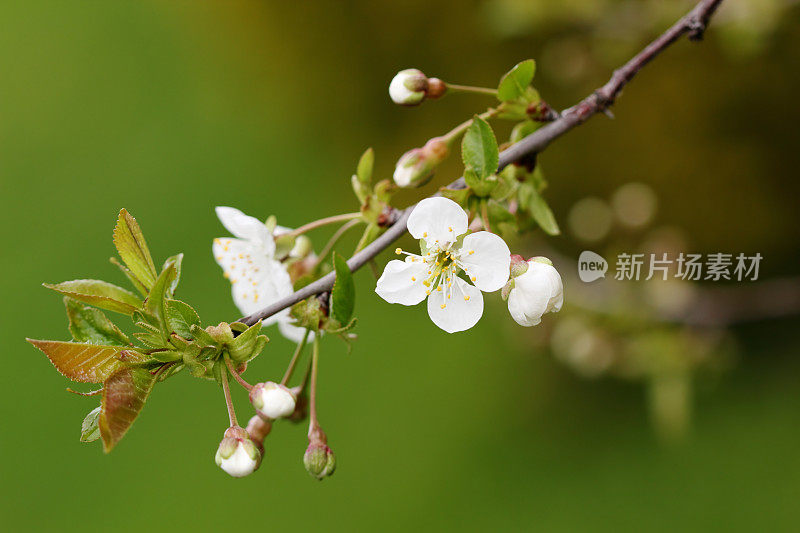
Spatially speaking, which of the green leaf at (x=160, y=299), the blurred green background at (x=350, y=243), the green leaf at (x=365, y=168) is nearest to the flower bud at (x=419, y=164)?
the green leaf at (x=365, y=168)

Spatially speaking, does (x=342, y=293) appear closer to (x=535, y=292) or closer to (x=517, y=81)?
(x=535, y=292)

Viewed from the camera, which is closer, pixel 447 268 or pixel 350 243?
pixel 447 268

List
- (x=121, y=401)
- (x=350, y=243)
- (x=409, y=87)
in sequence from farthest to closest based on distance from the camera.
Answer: (x=350, y=243), (x=409, y=87), (x=121, y=401)

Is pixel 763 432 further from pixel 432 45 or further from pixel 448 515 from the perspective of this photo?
pixel 432 45

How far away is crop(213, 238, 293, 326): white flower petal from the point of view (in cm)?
71

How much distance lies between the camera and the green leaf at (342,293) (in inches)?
20.1

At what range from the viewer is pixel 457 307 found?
0.59m

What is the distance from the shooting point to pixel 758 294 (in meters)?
1.56

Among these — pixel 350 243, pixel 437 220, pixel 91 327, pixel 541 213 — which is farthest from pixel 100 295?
pixel 350 243

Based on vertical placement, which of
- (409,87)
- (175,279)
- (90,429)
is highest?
(409,87)

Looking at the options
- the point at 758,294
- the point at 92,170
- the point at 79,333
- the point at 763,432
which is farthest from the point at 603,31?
the point at 92,170

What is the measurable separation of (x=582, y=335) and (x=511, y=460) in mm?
714

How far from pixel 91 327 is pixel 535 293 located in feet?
1.09

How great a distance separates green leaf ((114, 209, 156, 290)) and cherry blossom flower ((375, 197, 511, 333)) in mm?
182
